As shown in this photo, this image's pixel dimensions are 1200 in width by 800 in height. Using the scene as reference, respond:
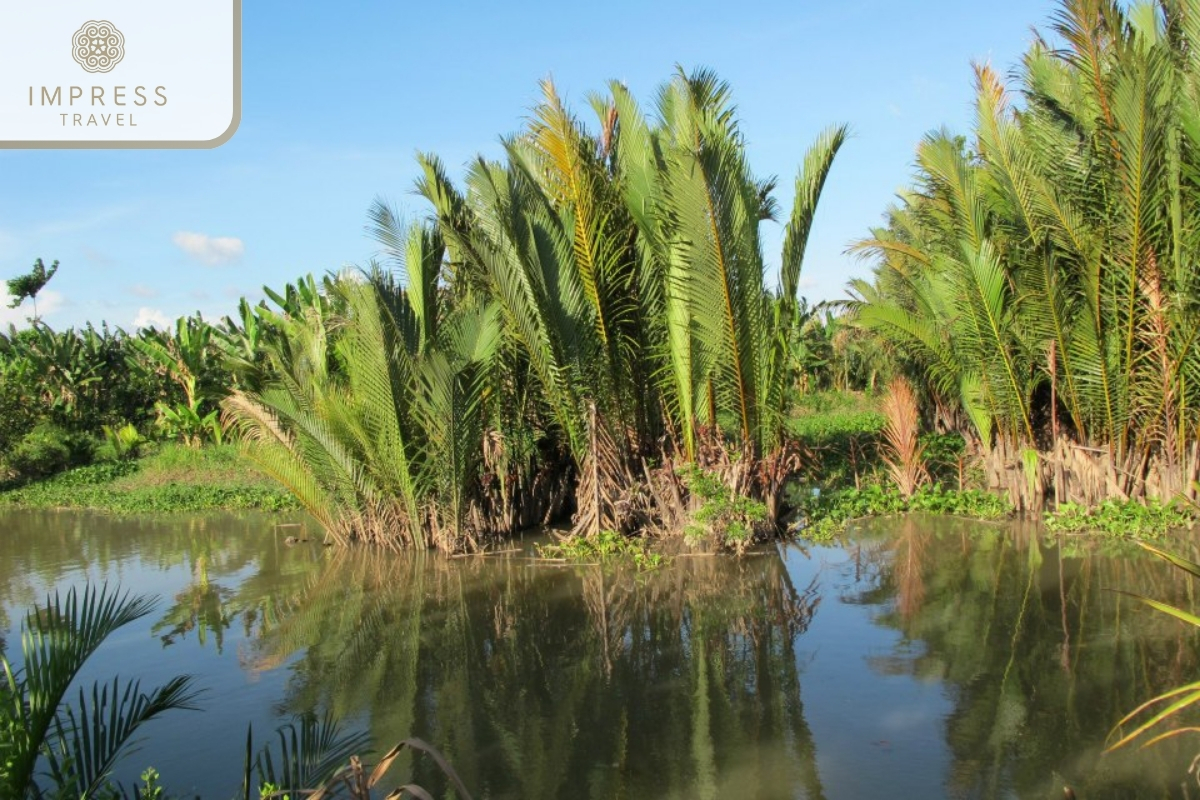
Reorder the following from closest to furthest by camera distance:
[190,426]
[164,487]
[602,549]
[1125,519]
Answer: [1125,519] < [602,549] < [164,487] < [190,426]

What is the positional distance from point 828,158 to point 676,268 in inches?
72.4

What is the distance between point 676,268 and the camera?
32.8 ft

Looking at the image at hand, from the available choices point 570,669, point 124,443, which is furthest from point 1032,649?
point 124,443

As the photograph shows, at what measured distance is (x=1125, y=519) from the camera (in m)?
9.77

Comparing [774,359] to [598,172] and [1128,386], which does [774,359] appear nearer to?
[598,172]

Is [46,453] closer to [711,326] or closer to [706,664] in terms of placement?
[711,326]

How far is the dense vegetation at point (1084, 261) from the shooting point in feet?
30.8

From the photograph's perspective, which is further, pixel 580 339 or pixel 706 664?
pixel 580 339

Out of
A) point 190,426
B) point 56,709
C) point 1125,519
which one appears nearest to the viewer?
point 56,709

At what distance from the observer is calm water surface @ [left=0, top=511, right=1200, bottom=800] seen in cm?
497

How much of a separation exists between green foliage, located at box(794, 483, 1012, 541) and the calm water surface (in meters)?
0.39

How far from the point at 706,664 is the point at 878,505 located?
5832mm

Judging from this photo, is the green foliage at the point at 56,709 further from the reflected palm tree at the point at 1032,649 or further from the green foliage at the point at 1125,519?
the green foliage at the point at 1125,519

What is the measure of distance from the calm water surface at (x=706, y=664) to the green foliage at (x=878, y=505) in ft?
1.28
